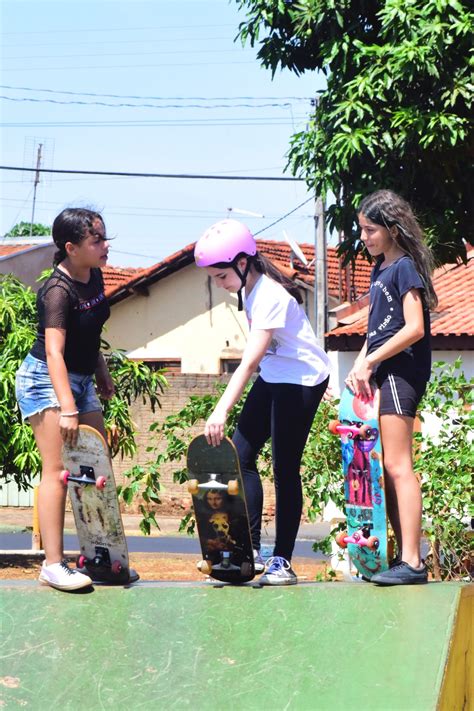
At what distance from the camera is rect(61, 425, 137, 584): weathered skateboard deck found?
4.70 m

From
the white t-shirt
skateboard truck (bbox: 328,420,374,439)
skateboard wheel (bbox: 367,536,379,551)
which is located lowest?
skateboard wheel (bbox: 367,536,379,551)

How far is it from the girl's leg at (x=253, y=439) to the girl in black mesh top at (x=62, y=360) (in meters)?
0.75

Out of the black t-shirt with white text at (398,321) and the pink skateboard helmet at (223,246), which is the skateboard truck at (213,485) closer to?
the black t-shirt with white text at (398,321)

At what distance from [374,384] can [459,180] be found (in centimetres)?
758

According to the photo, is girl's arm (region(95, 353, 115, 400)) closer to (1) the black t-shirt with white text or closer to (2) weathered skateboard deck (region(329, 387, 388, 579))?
(2) weathered skateboard deck (region(329, 387, 388, 579))

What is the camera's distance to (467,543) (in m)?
6.81

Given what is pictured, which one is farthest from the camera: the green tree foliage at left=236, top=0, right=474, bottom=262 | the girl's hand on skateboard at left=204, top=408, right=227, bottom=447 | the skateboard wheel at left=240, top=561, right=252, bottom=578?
the green tree foliage at left=236, top=0, right=474, bottom=262

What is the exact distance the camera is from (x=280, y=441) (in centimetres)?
486

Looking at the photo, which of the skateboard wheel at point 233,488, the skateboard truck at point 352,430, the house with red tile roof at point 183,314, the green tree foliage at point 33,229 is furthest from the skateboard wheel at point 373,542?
the green tree foliage at point 33,229

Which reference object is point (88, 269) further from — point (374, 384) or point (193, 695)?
point (193, 695)

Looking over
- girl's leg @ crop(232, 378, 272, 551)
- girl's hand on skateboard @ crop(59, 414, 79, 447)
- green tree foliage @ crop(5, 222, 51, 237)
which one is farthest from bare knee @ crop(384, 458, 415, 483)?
green tree foliage @ crop(5, 222, 51, 237)

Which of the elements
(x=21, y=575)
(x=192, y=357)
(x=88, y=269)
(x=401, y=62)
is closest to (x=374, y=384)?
(x=88, y=269)

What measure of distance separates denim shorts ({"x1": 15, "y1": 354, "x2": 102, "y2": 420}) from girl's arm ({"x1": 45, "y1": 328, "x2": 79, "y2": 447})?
4.9 inches

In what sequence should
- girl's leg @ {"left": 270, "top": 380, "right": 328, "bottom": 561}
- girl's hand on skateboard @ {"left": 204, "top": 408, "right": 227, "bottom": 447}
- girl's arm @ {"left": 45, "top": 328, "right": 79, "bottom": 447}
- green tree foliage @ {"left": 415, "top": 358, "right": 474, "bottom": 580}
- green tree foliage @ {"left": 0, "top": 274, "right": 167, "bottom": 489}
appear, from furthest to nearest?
green tree foliage @ {"left": 0, "top": 274, "right": 167, "bottom": 489}
green tree foliage @ {"left": 415, "top": 358, "right": 474, "bottom": 580}
girl's leg @ {"left": 270, "top": 380, "right": 328, "bottom": 561}
girl's arm @ {"left": 45, "top": 328, "right": 79, "bottom": 447}
girl's hand on skateboard @ {"left": 204, "top": 408, "right": 227, "bottom": 447}
